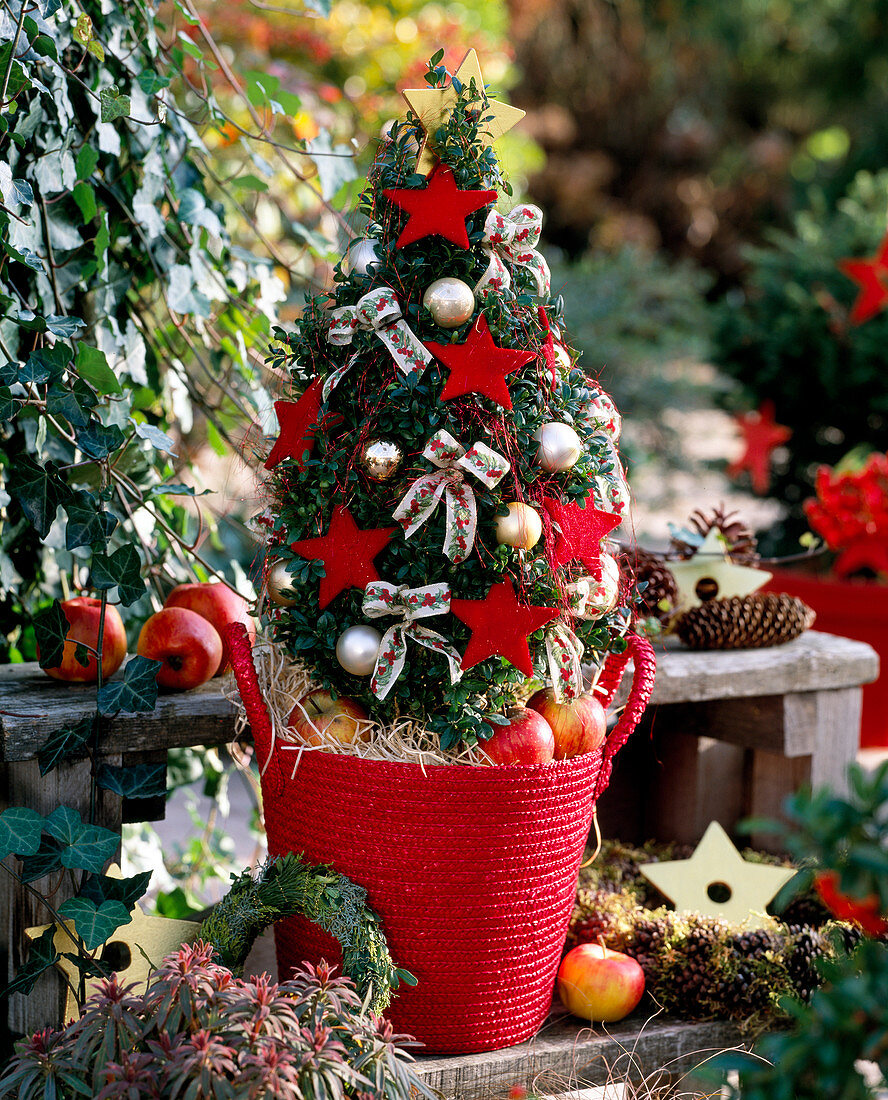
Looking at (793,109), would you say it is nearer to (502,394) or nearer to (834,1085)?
(502,394)

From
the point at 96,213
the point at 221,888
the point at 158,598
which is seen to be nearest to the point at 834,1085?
the point at 158,598

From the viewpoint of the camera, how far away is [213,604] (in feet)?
5.06

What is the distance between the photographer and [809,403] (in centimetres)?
397

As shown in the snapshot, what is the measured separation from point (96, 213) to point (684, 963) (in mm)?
1410

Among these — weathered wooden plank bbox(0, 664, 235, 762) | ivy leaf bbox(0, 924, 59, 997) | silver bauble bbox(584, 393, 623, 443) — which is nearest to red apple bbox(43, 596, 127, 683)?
weathered wooden plank bbox(0, 664, 235, 762)

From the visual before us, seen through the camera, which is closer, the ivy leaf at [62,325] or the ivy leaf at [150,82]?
the ivy leaf at [62,325]

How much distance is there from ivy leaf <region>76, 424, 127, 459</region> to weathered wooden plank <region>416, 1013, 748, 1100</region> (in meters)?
0.84

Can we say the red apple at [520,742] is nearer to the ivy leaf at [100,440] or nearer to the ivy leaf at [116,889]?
the ivy leaf at [116,889]

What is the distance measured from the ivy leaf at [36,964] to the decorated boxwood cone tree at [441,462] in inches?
17.8

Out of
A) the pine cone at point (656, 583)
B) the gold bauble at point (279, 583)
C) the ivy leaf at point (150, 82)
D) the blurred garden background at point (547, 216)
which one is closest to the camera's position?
the gold bauble at point (279, 583)

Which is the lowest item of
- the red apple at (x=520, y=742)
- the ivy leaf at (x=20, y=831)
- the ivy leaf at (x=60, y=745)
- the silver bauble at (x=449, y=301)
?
the ivy leaf at (x=20, y=831)

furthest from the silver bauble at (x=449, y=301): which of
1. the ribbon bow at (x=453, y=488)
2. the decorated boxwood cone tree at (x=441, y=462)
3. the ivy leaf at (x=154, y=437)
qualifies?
the ivy leaf at (x=154, y=437)

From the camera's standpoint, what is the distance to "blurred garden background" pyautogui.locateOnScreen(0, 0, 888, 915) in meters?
1.67

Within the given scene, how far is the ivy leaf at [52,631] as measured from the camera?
135cm
